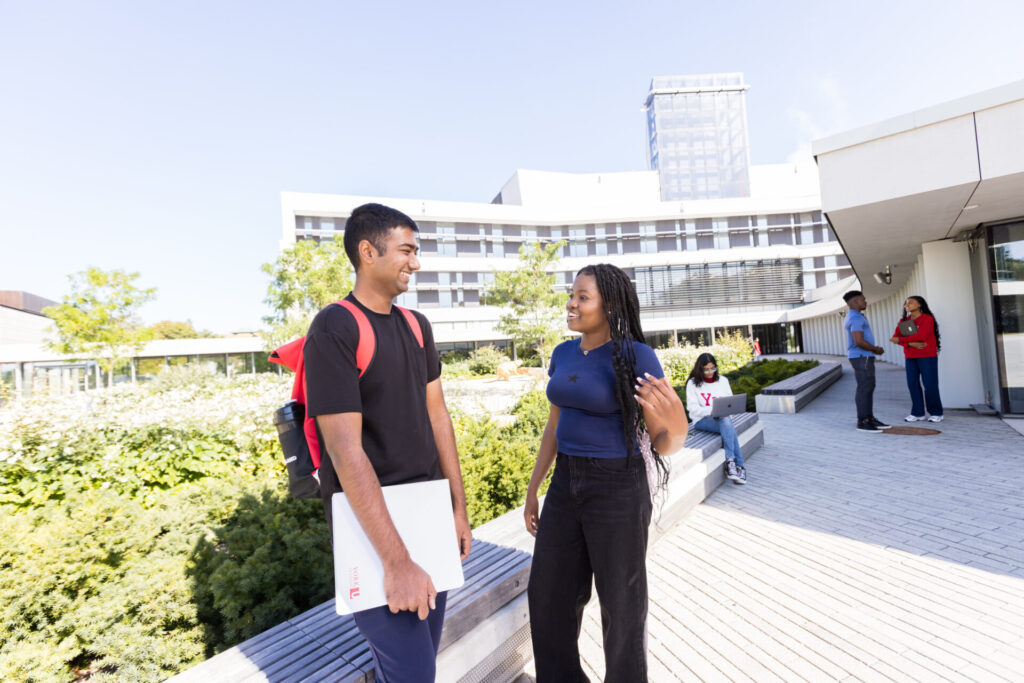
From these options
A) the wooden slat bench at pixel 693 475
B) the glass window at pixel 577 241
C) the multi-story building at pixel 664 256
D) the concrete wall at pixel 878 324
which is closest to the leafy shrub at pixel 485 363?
the multi-story building at pixel 664 256

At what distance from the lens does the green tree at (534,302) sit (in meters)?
23.8

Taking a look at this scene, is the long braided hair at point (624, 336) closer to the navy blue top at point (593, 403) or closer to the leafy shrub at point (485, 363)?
the navy blue top at point (593, 403)

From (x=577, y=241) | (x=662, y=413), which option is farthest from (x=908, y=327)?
(x=577, y=241)

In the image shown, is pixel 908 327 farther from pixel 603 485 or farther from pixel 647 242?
pixel 647 242

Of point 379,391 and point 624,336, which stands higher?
point 624,336

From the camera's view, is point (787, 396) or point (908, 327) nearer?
point (908, 327)

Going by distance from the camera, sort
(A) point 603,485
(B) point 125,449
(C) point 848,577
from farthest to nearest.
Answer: (B) point 125,449 → (C) point 848,577 → (A) point 603,485

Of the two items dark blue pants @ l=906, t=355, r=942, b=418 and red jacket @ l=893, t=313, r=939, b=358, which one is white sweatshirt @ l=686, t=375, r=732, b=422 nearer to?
red jacket @ l=893, t=313, r=939, b=358

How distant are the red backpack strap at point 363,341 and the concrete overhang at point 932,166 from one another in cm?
686

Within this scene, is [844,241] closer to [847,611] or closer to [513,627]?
[847,611]

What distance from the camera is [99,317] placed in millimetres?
21844

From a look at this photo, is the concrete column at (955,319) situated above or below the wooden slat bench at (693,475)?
above

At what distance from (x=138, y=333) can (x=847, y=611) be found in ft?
94.5

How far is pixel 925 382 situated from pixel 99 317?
1134 inches
